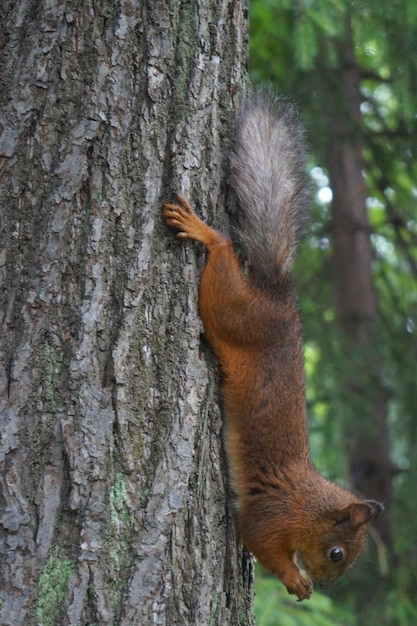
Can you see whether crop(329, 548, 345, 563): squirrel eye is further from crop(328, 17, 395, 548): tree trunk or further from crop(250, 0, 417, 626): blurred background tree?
crop(328, 17, 395, 548): tree trunk

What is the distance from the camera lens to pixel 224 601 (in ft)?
7.07

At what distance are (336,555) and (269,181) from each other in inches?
53.2

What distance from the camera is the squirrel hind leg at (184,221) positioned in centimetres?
213

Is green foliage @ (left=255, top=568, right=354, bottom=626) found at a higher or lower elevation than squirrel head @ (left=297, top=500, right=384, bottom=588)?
lower

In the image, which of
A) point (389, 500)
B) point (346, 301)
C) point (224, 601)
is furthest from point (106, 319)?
point (346, 301)

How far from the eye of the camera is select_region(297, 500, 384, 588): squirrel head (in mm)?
2861

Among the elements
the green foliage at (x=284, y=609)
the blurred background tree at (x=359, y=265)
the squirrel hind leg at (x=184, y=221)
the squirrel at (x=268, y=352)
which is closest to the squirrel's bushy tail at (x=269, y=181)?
the squirrel at (x=268, y=352)

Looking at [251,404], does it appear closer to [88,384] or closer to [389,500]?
[88,384]

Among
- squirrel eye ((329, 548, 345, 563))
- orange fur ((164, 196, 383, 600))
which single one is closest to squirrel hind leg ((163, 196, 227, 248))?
orange fur ((164, 196, 383, 600))

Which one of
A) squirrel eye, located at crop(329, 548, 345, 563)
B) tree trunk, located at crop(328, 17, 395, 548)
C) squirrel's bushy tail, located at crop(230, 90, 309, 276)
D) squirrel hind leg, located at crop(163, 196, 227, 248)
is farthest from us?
tree trunk, located at crop(328, 17, 395, 548)

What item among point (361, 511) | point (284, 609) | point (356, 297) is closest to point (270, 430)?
point (361, 511)

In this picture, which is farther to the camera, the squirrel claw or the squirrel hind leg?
the squirrel claw

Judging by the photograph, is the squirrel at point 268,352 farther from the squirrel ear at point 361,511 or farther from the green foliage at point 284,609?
the green foliage at point 284,609

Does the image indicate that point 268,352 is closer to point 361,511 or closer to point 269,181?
point 269,181
